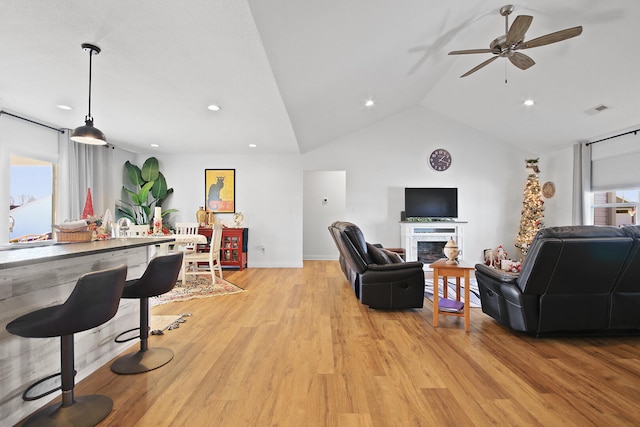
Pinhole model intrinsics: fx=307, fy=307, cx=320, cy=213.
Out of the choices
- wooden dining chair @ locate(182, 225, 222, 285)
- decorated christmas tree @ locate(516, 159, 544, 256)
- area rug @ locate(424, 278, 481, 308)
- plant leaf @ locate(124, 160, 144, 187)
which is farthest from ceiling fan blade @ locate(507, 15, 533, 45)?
plant leaf @ locate(124, 160, 144, 187)

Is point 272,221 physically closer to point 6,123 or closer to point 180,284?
point 180,284

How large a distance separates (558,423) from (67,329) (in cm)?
253

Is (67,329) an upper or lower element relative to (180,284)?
upper

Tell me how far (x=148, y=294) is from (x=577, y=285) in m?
3.39

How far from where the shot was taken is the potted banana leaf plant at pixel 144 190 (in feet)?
20.0

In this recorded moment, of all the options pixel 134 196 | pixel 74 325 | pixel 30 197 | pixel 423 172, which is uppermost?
pixel 423 172

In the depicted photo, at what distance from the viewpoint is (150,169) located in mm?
6285

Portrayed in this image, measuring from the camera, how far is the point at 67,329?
1482mm

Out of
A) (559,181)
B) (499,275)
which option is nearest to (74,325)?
(499,275)

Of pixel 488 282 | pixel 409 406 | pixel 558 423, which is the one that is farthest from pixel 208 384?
pixel 488 282

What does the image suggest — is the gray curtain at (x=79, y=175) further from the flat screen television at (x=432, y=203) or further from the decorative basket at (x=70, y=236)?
the flat screen television at (x=432, y=203)

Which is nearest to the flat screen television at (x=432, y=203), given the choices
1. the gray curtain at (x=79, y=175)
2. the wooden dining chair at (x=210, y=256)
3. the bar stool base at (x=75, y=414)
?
the wooden dining chair at (x=210, y=256)

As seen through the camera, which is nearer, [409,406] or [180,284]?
[409,406]

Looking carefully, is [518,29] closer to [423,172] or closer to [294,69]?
[294,69]
